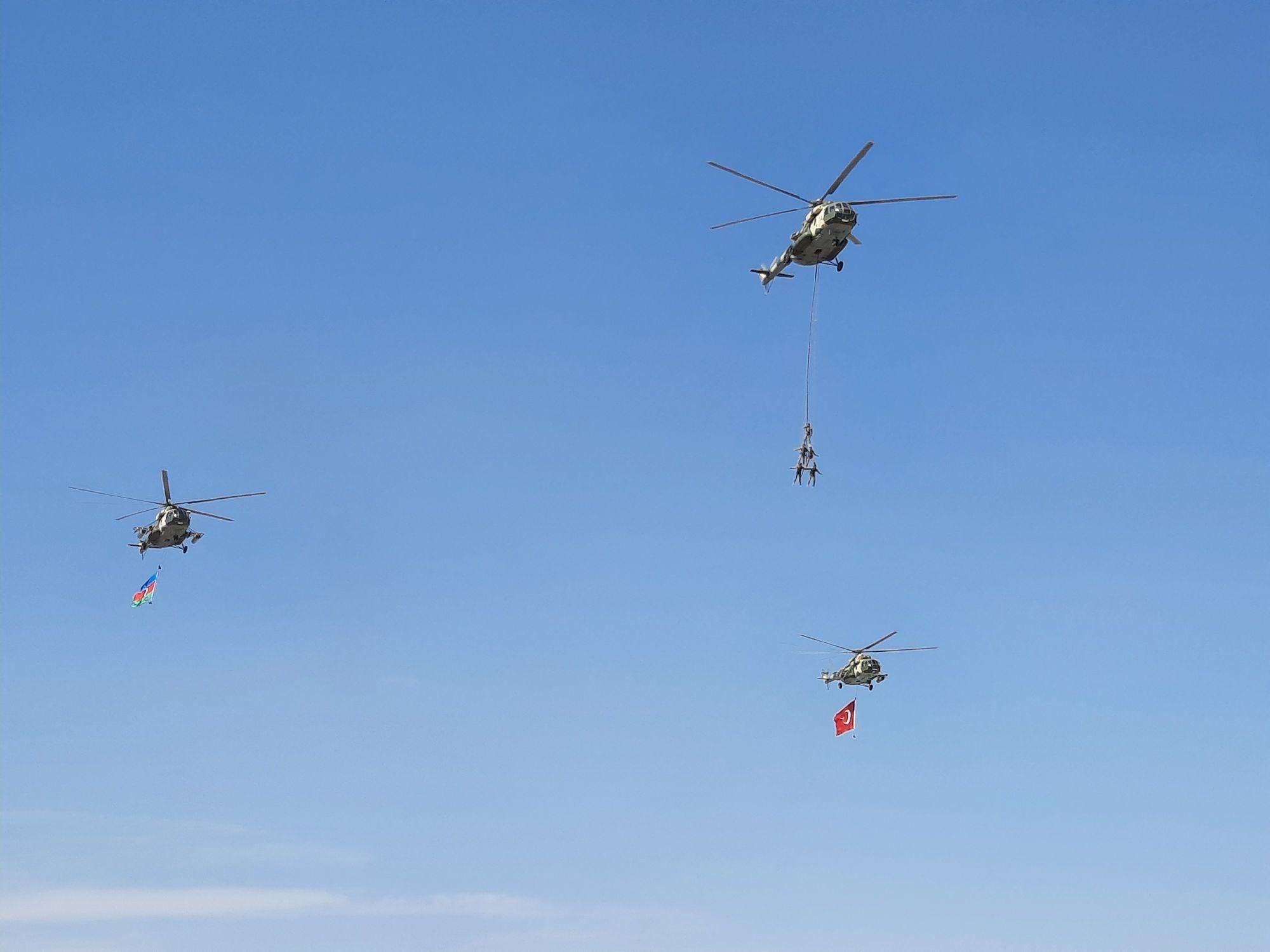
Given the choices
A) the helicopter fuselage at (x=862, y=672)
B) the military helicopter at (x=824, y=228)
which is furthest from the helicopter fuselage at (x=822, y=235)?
the helicopter fuselage at (x=862, y=672)

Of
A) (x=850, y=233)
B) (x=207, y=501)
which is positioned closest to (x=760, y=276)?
(x=850, y=233)

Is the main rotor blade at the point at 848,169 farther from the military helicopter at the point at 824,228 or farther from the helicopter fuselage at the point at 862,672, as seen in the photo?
the helicopter fuselage at the point at 862,672

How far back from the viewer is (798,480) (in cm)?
12444

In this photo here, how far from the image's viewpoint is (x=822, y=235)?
395 ft

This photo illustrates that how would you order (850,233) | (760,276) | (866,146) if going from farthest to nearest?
1. (760,276)
2. (850,233)
3. (866,146)

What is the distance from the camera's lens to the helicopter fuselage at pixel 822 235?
389ft

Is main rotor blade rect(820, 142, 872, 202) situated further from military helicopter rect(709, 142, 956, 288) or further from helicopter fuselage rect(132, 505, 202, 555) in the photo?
helicopter fuselage rect(132, 505, 202, 555)

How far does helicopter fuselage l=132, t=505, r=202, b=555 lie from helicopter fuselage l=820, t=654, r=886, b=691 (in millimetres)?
77458

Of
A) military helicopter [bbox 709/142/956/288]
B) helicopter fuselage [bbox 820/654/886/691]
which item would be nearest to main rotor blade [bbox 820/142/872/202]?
military helicopter [bbox 709/142/956/288]

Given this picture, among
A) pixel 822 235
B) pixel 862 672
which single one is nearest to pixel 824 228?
pixel 822 235

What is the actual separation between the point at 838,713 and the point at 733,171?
77.6 metres

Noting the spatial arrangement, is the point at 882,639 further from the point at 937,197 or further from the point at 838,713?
the point at 937,197

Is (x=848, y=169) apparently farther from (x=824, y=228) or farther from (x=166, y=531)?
(x=166, y=531)

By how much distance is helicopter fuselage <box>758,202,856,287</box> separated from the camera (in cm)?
11862
